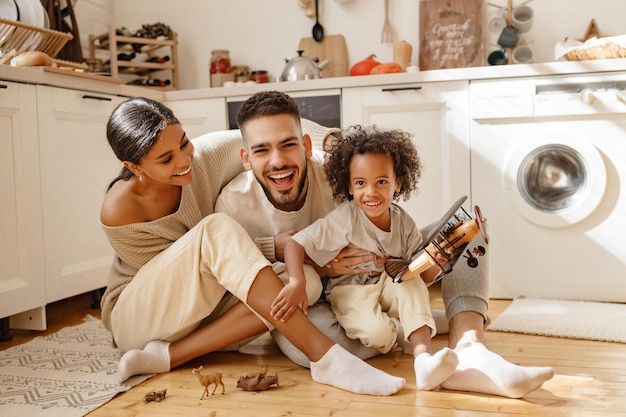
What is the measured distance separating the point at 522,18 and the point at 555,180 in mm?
918

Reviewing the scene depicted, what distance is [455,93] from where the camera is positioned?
2662 mm

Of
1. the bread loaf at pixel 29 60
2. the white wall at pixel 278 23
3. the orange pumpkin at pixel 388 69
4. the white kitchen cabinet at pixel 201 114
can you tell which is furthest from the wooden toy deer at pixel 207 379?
the white wall at pixel 278 23

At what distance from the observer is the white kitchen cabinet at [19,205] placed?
7.07 feet

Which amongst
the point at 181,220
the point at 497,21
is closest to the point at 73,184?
the point at 181,220

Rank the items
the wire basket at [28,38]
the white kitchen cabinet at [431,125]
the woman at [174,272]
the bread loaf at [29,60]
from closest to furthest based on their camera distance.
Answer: the woman at [174,272]
the bread loaf at [29,60]
the wire basket at [28,38]
the white kitchen cabinet at [431,125]

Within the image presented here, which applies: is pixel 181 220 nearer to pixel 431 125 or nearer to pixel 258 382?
pixel 258 382

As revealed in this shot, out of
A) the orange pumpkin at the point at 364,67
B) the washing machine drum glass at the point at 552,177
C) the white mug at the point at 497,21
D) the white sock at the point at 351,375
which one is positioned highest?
the white mug at the point at 497,21

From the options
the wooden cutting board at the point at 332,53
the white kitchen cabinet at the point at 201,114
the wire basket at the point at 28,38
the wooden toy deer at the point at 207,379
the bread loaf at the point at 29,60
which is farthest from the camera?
the wooden cutting board at the point at 332,53

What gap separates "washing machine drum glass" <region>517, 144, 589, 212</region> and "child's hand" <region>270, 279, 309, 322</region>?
136cm

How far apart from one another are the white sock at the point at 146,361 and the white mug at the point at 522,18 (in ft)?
7.49

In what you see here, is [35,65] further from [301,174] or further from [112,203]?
[301,174]

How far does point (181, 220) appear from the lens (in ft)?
5.88

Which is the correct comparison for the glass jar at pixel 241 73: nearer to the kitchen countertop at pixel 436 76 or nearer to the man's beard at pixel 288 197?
the kitchen countertop at pixel 436 76

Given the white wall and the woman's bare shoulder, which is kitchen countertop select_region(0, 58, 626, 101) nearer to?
the white wall
